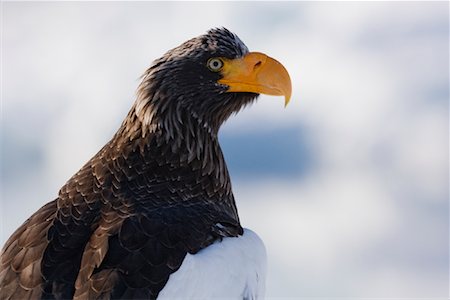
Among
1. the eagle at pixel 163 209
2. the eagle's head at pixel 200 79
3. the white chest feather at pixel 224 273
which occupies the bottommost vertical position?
the white chest feather at pixel 224 273

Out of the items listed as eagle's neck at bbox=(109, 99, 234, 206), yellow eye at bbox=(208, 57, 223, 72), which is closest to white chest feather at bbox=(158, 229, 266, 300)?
eagle's neck at bbox=(109, 99, 234, 206)

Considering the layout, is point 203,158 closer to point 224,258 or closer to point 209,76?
point 209,76

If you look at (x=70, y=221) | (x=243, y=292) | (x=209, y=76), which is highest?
(x=209, y=76)

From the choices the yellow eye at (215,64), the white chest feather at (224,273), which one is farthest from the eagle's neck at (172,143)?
the white chest feather at (224,273)

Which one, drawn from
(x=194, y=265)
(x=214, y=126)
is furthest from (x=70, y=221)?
(x=214, y=126)

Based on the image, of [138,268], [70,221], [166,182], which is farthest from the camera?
[166,182]

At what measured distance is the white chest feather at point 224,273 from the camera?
3.66m

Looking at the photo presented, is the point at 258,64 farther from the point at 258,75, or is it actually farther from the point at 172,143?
the point at 172,143

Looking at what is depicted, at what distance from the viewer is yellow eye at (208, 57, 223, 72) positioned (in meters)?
4.46

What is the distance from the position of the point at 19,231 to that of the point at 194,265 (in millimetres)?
729

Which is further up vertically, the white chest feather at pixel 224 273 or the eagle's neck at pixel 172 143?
the eagle's neck at pixel 172 143

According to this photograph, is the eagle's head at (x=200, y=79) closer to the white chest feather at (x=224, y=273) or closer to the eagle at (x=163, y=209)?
the eagle at (x=163, y=209)

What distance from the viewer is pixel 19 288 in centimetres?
372

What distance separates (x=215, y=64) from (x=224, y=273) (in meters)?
0.99
